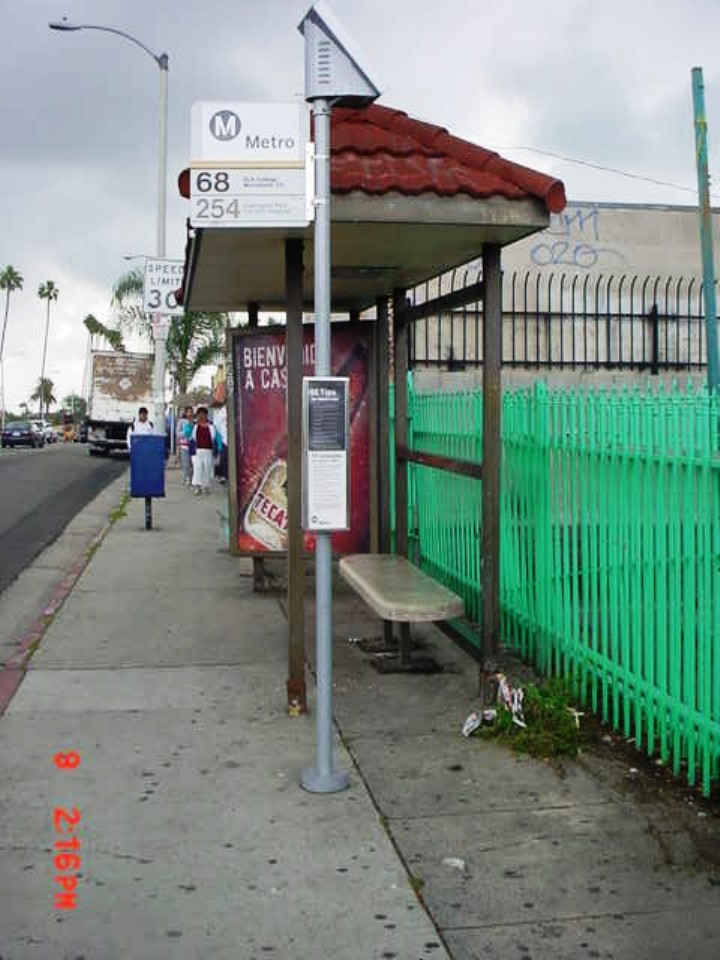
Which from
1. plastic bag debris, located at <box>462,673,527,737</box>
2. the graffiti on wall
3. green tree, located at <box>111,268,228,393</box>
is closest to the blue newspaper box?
the graffiti on wall

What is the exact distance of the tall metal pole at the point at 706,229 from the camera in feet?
36.3

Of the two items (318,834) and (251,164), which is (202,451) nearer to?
(251,164)

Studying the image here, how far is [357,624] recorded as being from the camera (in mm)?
8695

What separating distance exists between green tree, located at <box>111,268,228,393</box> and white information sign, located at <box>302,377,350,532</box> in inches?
1154

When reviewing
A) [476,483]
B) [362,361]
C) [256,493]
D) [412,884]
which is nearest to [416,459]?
[476,483]

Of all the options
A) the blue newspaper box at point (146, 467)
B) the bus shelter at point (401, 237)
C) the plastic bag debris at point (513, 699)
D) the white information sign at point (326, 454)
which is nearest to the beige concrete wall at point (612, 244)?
the blue newspaper box at point (146, 467)

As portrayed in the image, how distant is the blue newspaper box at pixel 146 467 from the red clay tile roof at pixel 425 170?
29.9 feet

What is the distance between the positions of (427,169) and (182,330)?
29.7 meters

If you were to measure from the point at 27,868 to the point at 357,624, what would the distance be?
472 centimetres

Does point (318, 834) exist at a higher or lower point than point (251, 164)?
lower

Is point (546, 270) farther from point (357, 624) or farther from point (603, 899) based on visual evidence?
point (603, 899)

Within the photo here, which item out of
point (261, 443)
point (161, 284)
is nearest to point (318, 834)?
point (261, 443)

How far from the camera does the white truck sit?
4306cm

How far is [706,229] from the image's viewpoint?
11.4 meters
